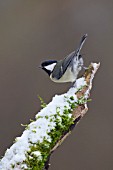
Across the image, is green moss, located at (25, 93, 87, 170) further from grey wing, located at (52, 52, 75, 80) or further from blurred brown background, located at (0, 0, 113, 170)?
blurred brown background, located at (0, 0, 113, 170)

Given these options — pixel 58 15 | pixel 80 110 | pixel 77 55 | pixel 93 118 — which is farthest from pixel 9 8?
pixel 80 110

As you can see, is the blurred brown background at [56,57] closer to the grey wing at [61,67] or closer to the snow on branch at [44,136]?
the grey wing at [61,67]

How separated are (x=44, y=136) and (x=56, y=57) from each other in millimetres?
2473

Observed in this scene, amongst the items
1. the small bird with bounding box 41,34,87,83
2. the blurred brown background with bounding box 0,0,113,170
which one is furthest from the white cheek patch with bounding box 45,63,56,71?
the blurred brown background with bounding box 0,0,113,170

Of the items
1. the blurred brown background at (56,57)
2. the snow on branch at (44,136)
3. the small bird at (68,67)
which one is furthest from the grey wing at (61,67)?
the blurred brown background at (56,57)

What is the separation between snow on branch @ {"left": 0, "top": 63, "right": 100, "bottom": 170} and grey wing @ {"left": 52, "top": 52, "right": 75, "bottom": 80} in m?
0.48

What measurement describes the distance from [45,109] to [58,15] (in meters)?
2.57

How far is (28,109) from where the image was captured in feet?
11.4

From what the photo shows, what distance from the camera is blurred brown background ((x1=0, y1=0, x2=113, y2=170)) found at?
334 centimetres

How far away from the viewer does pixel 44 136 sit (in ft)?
3.86

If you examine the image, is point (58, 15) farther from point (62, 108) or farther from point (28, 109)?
point (62, 108)

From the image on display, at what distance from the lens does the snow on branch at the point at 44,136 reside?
114 cm

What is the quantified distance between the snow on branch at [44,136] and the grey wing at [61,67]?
48 cm

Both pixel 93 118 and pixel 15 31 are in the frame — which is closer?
pixel 93 118
